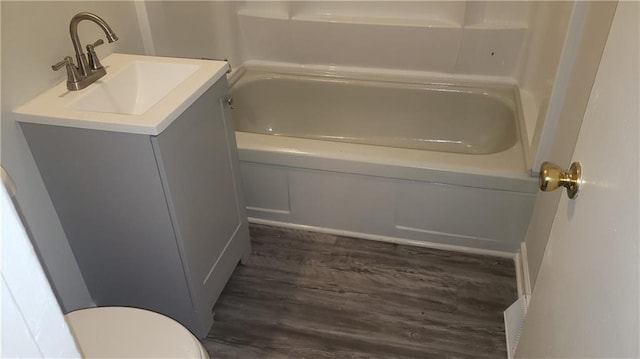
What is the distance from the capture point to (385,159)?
75.5 inches

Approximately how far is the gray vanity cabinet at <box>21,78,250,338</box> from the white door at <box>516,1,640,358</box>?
0.97 m

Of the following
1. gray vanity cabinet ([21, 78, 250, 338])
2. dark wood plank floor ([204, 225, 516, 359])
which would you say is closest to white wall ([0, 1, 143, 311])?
gray vanity cabinet ([21, 78, 250, 338])

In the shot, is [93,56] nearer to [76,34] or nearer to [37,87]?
[76,34]

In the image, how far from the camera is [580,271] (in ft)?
2.60

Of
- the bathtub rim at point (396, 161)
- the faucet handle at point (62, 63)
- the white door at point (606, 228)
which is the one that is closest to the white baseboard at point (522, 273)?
the bathtub rim at point (396, 161)

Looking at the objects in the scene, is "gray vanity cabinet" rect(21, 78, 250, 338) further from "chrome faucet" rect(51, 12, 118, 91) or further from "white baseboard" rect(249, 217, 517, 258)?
"white baseboard" rect(249, 217, 517, 258)

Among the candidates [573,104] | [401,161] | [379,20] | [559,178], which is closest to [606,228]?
[559,178]

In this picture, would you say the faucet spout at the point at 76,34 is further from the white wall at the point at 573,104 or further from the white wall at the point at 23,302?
the white wall at the point at 573,104

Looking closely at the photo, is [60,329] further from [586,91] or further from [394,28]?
[394,28]

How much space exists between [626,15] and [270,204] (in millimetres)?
1670

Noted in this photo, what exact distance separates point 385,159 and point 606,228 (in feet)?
4.06

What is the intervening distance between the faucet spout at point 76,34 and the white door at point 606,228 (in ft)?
4.12

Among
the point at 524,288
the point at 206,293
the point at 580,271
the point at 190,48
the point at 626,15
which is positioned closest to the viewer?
the point at 626,15

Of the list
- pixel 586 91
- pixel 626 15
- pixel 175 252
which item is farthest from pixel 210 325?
pixel 626 15
